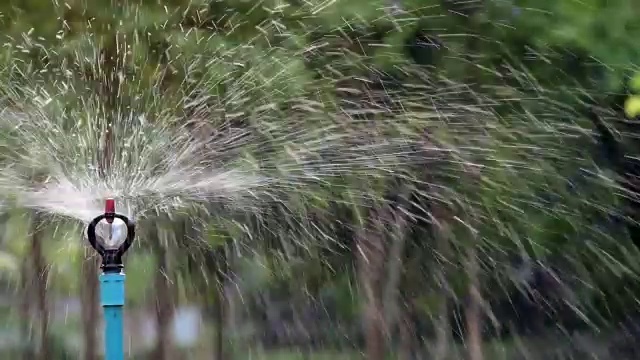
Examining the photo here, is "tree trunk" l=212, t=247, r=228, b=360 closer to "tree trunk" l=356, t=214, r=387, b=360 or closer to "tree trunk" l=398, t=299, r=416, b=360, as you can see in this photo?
"tree trunk" l=356, t=214, r=387, b=360

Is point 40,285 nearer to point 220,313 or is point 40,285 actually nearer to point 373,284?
point 220,313

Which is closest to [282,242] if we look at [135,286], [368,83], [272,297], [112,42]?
[272,297]

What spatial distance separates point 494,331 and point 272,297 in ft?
3.32

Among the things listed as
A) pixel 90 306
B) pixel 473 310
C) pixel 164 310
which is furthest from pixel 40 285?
pixel 473 310

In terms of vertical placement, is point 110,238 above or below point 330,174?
above

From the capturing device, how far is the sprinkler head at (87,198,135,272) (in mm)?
1749

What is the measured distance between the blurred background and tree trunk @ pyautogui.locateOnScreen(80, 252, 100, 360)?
0.01m

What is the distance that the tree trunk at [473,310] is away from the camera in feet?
12.0

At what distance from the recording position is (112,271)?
1.74 m

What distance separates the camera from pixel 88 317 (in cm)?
393

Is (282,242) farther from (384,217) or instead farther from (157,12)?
(157,12)

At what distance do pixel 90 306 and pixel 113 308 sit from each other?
7.43 ft

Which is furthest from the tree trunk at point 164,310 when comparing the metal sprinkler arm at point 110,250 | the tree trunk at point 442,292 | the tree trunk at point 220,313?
the metal sprinkler arm at point 110,250

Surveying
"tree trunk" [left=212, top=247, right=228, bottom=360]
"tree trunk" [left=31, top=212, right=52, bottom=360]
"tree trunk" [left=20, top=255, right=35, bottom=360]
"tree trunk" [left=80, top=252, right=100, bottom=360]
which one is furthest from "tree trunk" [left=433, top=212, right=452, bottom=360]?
"tree trunk" [left=20, top=255, right=35, bottom=360]
